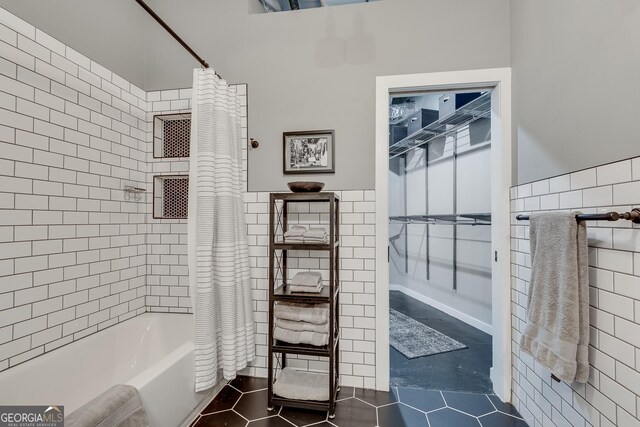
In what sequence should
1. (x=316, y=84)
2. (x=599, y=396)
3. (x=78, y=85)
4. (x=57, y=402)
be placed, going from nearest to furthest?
(x=599, y=396), (x=57, y=402), (x=78, y=85), (x=316, y=84)

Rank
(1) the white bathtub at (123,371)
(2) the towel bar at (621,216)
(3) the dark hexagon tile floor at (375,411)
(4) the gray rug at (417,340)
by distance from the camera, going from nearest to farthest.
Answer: (2) the towel bar at (621,216) < (1) the white bathtub at (123,371) < (3) the dark hexagon tile floor at (375,411) < (4) the gray rug at (417,340)

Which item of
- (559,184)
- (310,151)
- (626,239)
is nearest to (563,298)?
(626,239)

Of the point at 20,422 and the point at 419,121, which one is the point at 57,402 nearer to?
the point at 20,422

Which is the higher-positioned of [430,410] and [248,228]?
[248,228]

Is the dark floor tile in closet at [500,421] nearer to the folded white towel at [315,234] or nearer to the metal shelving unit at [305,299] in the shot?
Answer: the metal shelving unit at [305,299]

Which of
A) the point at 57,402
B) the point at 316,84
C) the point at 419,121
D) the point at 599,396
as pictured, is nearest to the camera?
the point at 599,396

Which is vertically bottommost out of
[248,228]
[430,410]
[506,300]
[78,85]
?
[430,410]

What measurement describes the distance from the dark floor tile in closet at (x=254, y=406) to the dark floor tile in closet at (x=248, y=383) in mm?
60

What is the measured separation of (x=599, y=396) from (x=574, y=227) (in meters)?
0.64


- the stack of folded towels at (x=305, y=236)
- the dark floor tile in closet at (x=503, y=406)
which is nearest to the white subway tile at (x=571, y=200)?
the stack of folded towels at (x=305, y=236)

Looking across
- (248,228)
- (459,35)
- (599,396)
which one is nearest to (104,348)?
(248,228)

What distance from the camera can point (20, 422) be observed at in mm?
1183

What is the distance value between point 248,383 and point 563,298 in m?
1.94

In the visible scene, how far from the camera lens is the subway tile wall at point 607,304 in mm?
972
